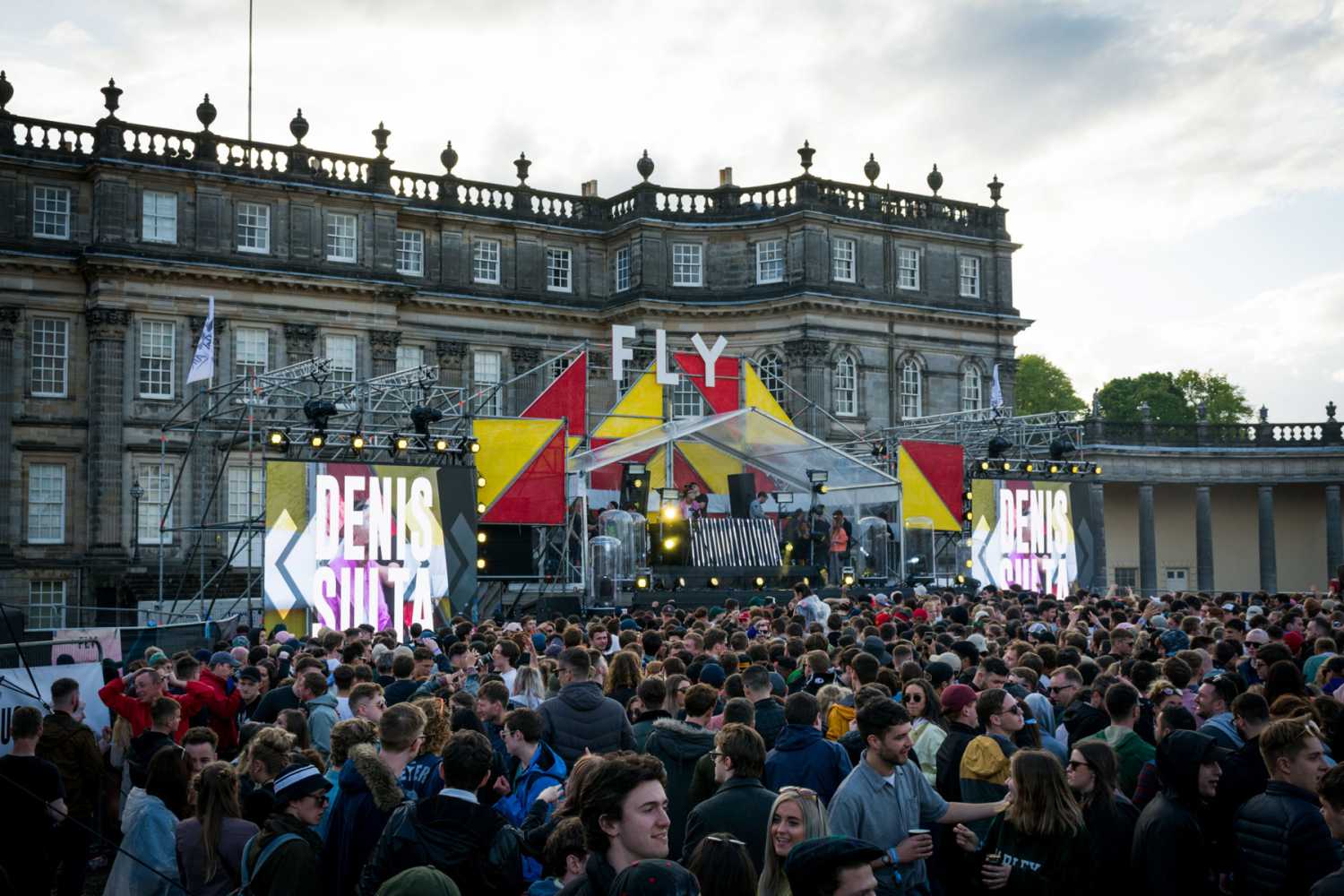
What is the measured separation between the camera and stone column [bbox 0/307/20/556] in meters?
36.3

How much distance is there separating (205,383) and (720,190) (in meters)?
18.9

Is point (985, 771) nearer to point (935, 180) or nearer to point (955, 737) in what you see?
point (955, 737)

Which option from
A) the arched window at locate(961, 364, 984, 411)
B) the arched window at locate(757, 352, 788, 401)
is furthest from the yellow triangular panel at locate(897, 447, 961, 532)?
the arched window at locate(961, 364, 984, 411)

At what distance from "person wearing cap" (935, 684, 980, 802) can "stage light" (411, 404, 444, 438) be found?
760 inches

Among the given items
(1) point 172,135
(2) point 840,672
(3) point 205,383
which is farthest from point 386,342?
(2) point 840,672

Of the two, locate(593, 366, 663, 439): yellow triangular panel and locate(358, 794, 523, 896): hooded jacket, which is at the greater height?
locate(593, 366, 663, 439): yellow triangular panel

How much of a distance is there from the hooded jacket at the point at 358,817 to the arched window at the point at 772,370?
128 feet

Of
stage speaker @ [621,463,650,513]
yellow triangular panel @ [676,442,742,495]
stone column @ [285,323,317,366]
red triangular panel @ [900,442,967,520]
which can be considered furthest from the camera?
stone column @ [285,323,317,366]

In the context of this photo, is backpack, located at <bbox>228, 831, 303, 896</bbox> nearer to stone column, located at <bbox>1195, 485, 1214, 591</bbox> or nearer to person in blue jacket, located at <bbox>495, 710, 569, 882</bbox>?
person in blue jacket, located at <bbox>495, 710, 569, 882</bbox>

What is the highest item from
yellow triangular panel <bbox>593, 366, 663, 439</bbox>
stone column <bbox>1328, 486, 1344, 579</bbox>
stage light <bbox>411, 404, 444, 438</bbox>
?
yellow triangular panel <bbox>593, 366, 663, 439</bbox>

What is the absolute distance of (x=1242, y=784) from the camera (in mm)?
6383

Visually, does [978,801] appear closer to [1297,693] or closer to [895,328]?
[1297,693]

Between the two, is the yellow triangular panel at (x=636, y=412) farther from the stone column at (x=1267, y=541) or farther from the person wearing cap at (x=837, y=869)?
the person wearing cap at (x=837, y=869)

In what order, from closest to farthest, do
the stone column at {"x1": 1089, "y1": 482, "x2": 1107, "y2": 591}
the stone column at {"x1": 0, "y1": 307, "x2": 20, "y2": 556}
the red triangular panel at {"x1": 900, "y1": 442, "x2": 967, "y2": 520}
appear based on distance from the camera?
the red triangular panel at {"x1": 900, "y1": 442, "x2": 967, "y2": 520}
the stone column at {"x1": 0, "y1": 307, "x2": 20, "y2": 556}
the stone column at {"x1": 1089, "y1": 482, "x2": 1107, "y2": 591}
